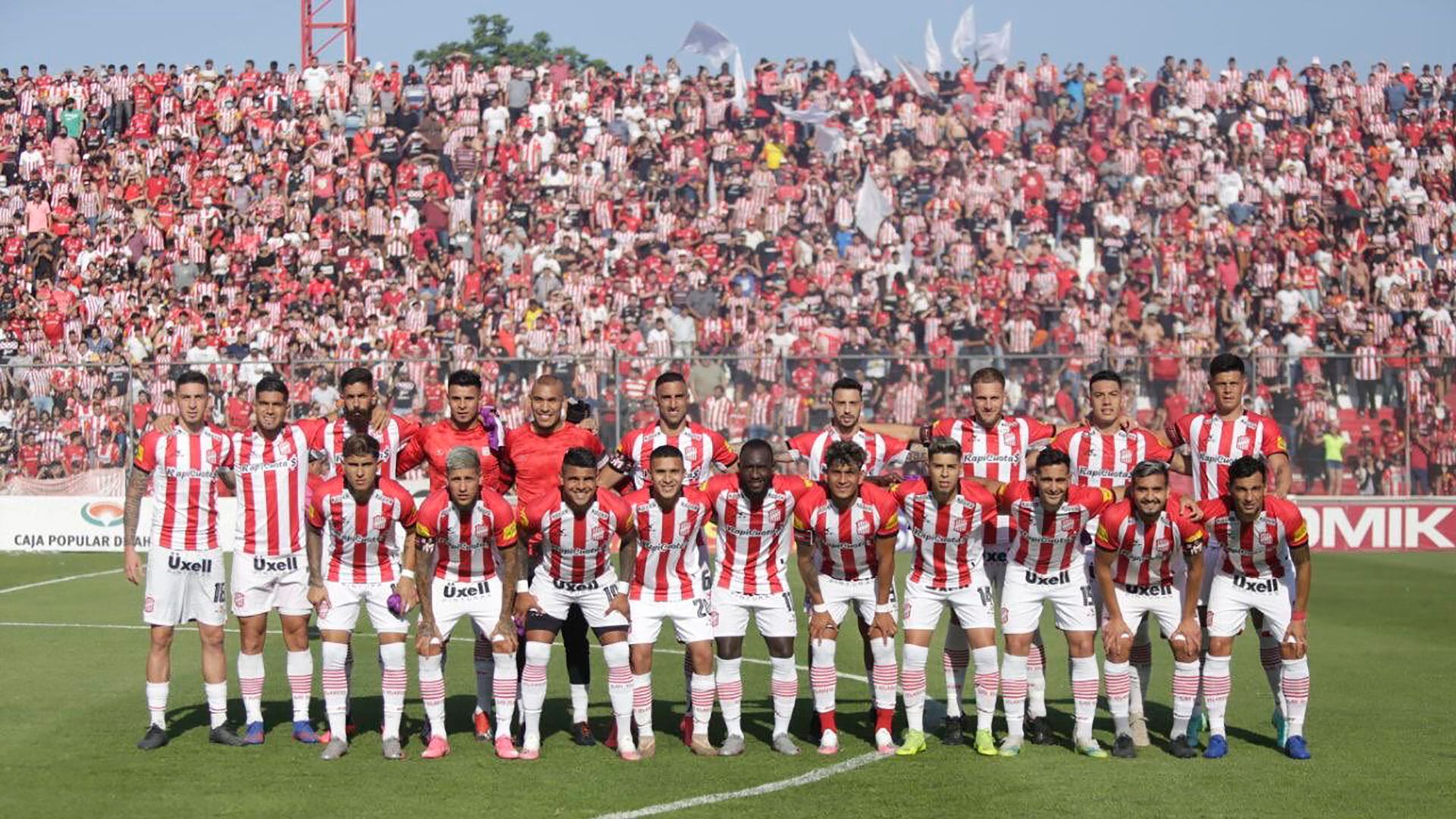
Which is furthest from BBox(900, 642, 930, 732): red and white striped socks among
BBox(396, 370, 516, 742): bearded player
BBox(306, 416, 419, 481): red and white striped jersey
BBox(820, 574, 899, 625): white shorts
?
BBox(306, 416, 419, 481): red and white striped jersey

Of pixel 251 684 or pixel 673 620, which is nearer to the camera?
pixel 673 620

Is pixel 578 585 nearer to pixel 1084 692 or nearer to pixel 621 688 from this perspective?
pixel 621 688

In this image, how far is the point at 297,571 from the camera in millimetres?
11273

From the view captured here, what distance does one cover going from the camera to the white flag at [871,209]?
3416 cm

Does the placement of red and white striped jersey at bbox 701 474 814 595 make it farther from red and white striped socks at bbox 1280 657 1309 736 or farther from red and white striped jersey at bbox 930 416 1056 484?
red and white striped socks at bbox 1280 657 1309 736

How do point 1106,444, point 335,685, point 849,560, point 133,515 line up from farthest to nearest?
point 1106,444
point 133,515
point 849,560
point 335,685

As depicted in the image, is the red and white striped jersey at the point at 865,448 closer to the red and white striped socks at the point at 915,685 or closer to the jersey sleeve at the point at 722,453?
the jersey sleeve at the point at 722,453

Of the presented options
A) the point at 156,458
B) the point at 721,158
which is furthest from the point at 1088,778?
the point at 721,158

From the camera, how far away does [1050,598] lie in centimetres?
1105

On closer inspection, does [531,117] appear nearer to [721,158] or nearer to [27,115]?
[721,158]

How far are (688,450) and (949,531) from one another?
195 centimetres

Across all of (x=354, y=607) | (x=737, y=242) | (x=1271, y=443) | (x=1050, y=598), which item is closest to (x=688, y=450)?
(x=354, y=607)

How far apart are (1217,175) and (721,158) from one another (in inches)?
398

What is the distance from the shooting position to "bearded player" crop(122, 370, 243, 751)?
11.2 meters
